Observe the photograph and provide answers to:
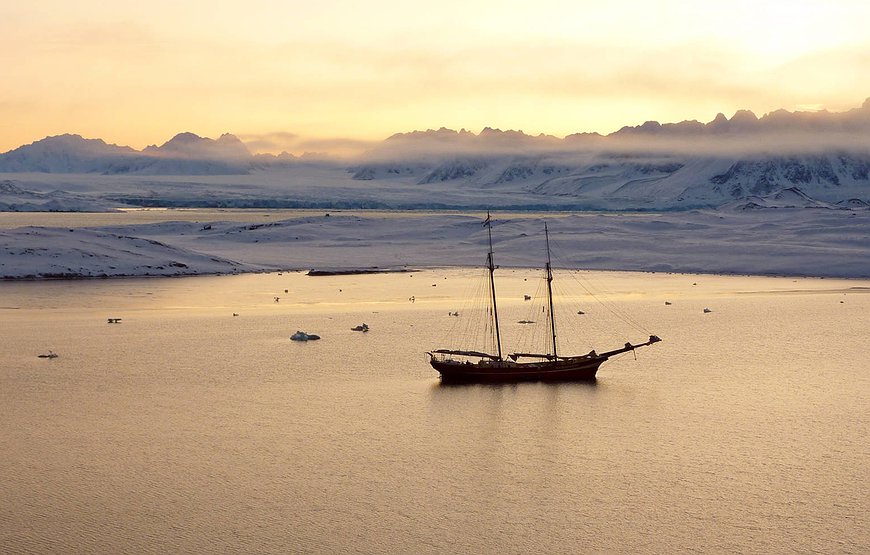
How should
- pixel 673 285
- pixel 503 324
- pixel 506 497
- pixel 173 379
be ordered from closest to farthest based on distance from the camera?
pixel 506 497, pixel 173 379, pixel 503 324, pixel 673 285

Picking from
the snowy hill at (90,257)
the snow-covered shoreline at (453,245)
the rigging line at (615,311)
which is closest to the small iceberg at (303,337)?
the rigging line at (615,311)

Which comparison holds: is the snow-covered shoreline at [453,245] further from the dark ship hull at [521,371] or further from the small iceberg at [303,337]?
the dark ship hull at [521,371]

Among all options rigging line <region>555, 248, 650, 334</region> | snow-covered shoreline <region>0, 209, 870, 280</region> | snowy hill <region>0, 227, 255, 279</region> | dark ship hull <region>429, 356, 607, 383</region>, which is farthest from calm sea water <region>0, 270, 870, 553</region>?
snow-covered shoreline <region>0, 209, 870, 280</region>

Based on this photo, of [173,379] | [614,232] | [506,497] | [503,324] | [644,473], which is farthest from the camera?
[614,232]

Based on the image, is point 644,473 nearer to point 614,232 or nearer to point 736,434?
point 736,434

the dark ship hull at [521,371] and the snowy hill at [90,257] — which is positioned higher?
the snowy hill at [90,257]

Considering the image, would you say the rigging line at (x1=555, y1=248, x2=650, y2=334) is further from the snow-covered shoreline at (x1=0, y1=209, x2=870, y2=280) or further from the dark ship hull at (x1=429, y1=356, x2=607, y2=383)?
the snow-covered shoreline at (x1=0, y1=209, x2=870, y2=280)

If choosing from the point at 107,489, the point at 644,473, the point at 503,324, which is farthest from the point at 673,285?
the point at 107,489
